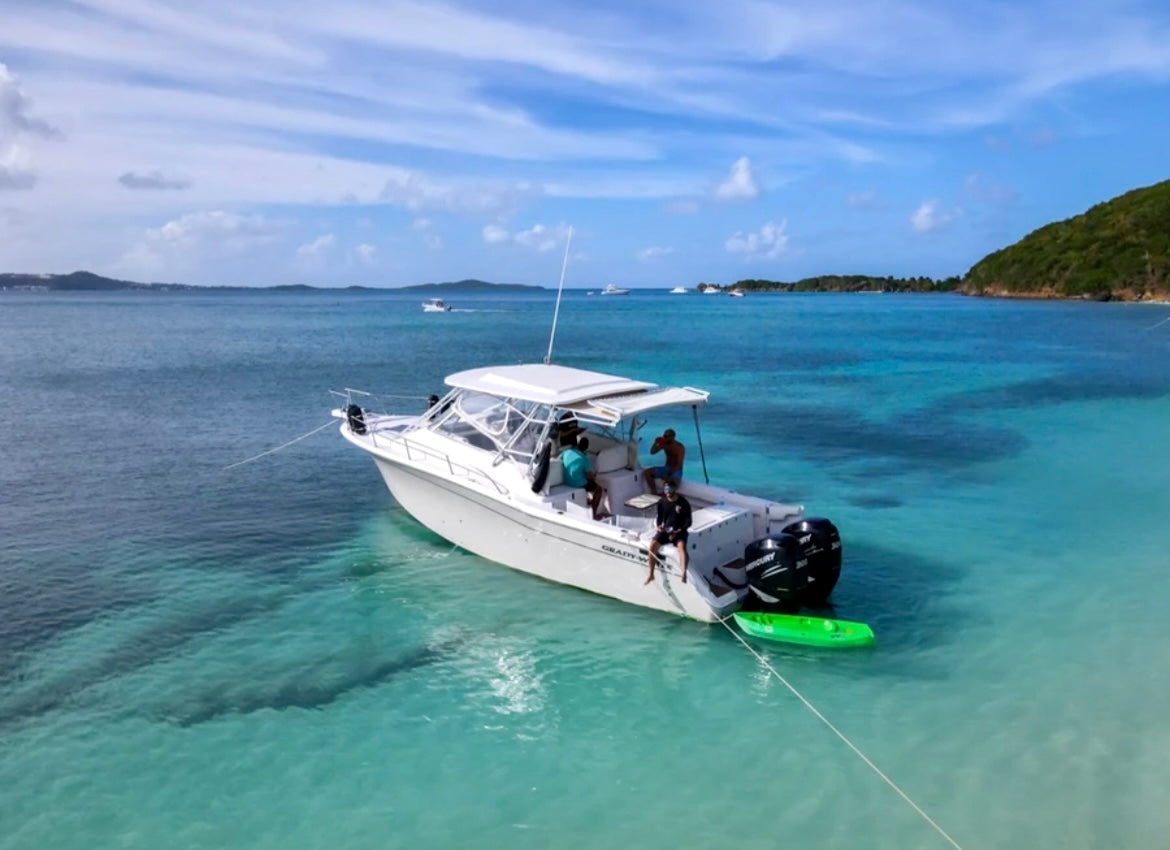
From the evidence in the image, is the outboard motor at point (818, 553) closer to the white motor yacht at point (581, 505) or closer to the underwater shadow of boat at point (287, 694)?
the white motor yacht at point (581, 505)

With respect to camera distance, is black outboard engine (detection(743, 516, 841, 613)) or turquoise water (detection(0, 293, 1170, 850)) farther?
black outboard engine (detection(743, 516, 841, 613))

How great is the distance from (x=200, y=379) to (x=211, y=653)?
99.6ft

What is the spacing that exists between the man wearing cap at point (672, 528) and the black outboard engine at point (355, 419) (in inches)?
289

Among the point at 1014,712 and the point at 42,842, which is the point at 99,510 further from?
the point at 1014,712

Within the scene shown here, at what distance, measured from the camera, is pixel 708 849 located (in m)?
7.88

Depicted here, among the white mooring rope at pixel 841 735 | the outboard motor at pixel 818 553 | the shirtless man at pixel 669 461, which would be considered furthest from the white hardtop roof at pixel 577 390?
the white mooring rope at pixel 841 735

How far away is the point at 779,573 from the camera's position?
11.8m

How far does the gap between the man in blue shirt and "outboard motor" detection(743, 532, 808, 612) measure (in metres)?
2.64

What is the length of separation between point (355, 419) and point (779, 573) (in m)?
8.93

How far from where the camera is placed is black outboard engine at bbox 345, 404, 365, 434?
16873 mm

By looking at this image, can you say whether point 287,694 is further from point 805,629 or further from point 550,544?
point 805,629

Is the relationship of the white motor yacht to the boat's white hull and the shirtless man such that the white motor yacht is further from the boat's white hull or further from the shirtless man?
the shirtless man

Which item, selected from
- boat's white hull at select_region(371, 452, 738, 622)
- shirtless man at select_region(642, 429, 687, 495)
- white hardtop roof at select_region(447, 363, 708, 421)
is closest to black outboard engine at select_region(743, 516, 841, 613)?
boat's white hull at select_region(371, 452, 738, 622)

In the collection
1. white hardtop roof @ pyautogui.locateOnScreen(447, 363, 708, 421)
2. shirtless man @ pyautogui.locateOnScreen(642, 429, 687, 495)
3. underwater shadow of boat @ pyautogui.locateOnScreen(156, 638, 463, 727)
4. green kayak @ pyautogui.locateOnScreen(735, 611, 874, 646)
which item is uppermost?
white hardtop roof @ pyautogui.locateOnScreen(447, 363, 708, 421)
